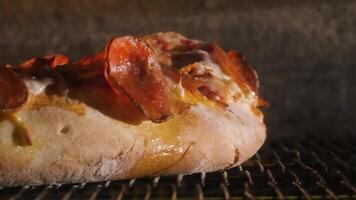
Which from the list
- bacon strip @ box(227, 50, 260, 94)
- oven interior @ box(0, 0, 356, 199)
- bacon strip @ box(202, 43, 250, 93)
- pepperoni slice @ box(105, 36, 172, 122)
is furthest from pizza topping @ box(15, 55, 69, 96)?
oven interior @ box(0, 0, 356, 199)

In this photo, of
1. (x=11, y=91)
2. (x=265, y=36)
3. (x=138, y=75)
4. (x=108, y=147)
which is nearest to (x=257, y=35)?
(x=265, y=36)

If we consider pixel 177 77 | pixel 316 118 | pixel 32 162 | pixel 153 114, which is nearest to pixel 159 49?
pixel 177 77

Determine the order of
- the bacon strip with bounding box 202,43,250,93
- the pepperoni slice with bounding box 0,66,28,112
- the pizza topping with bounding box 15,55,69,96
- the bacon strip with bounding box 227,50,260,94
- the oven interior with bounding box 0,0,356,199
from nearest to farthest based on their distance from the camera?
the pepperoni slice with bounding box 0,66,28,112
the pizza topping with bounding box 15,55,69,96
the bacon strip with bounding box 202,43,250,93
the bacon strip with bounding box 227,50,260,94
the oven interior with bounding box 0,0,356,199

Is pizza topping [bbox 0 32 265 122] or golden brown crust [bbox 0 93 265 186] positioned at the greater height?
pizza topping [bbox 0 32 265 122]

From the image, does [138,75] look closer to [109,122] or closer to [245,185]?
[109,122]

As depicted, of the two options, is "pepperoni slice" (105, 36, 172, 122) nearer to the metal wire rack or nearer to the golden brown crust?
the golden brown crust

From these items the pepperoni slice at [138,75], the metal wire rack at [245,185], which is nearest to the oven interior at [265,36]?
the metal wire rack at [245,185]

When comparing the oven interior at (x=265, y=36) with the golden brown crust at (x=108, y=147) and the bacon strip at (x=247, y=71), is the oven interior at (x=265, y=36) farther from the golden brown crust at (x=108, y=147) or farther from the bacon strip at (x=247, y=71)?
the golden brown crust at (x=108, y=147)
